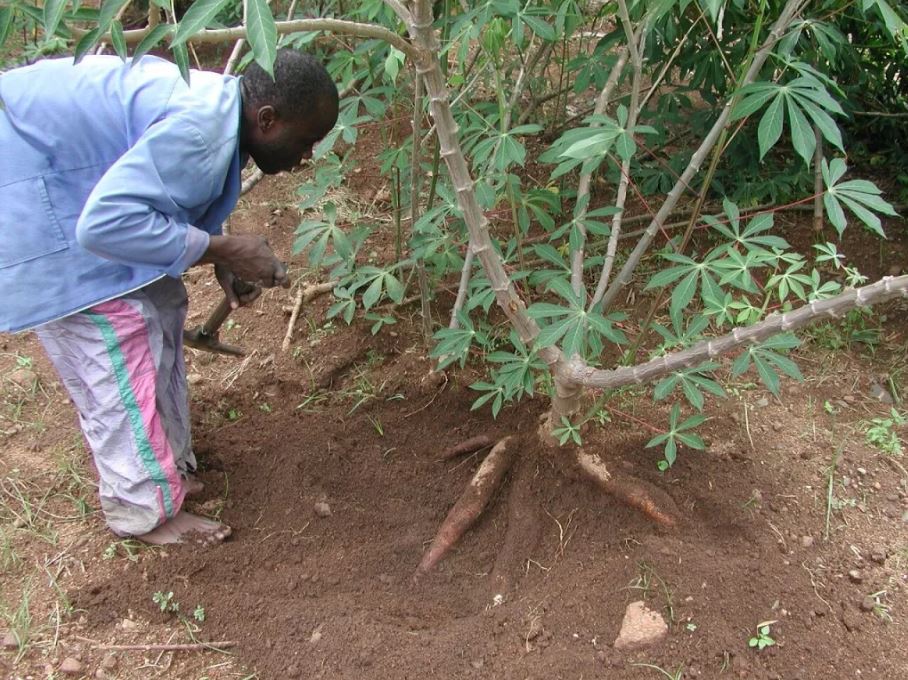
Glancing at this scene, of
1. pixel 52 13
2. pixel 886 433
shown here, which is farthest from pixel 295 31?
pixel 886 433

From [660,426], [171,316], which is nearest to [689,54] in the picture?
[660,426]

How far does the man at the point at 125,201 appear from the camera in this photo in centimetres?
169

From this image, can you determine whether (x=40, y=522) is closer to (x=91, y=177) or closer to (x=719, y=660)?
(x=91, y=177)

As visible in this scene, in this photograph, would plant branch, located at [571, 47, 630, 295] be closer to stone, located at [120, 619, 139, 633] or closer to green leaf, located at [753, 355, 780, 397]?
green leaf, located at [753, 355, 780, 397]

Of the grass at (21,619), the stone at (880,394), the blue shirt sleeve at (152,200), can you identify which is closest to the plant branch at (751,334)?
the blue shirt sleeve at (152,200)

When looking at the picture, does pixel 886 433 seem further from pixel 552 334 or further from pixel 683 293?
pixel 552 334

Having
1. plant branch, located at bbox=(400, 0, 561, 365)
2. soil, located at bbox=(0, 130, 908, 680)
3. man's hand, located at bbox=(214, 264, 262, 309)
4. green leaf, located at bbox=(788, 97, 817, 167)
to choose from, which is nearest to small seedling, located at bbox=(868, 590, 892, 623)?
soil, located at bbox=(0, 130, 908, 680)

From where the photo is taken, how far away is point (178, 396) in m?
2.27

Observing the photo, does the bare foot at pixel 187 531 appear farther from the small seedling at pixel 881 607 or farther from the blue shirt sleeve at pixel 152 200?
the small seedling at pixel 881 607

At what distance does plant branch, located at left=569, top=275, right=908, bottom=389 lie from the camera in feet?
4.71

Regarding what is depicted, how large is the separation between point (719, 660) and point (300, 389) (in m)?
1.67

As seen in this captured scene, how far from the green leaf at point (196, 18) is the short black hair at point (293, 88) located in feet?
2.37

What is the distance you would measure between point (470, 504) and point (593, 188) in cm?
173

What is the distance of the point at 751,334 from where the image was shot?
163cm
